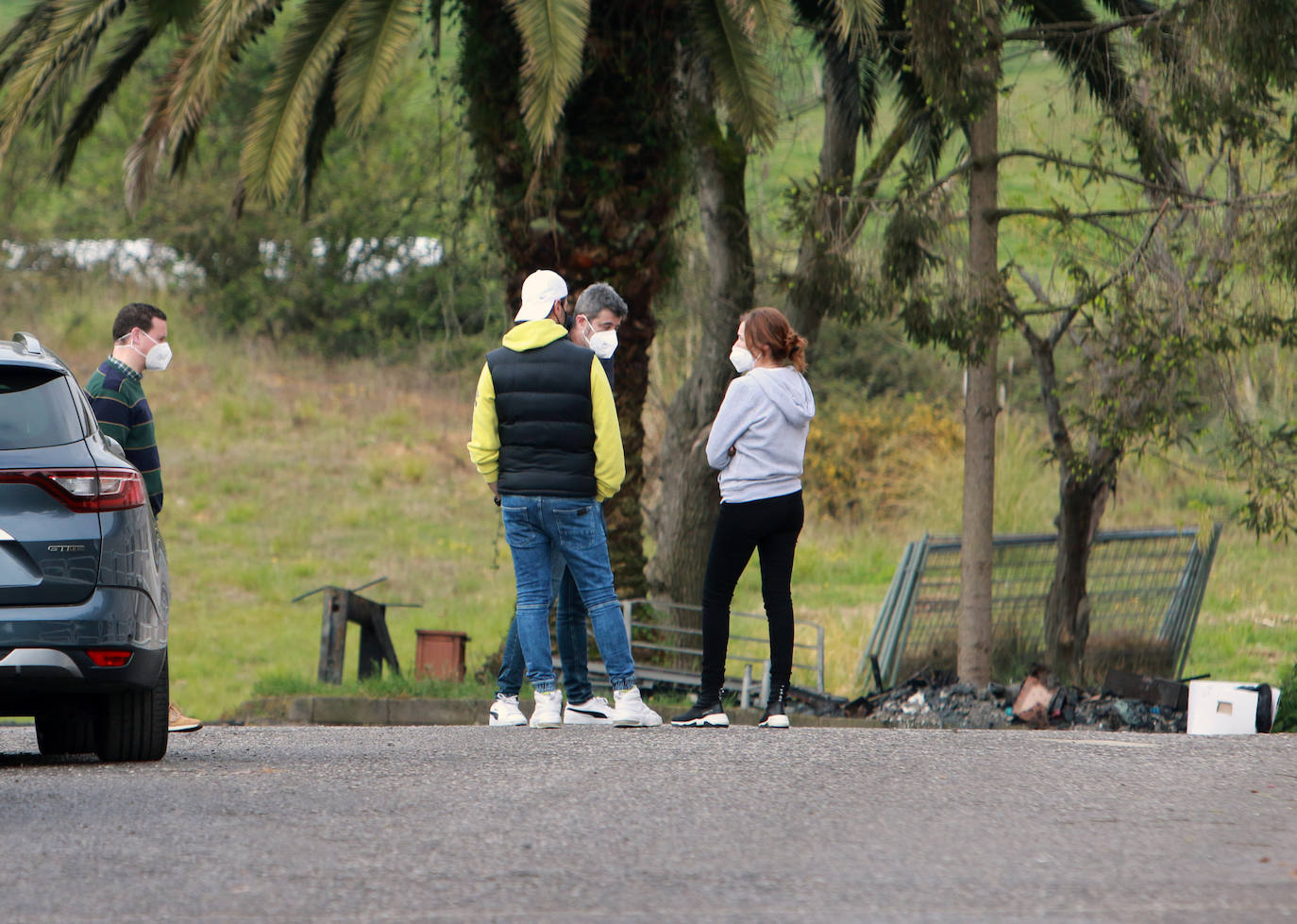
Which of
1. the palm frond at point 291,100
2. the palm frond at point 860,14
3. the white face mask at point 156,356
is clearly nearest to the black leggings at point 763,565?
the white face mask at point 156,356

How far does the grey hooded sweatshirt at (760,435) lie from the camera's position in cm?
780

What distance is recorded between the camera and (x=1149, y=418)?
520 inches

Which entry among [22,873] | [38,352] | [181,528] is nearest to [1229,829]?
[22,873]

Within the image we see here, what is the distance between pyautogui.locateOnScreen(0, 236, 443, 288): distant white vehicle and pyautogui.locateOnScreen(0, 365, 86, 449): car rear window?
36142mm

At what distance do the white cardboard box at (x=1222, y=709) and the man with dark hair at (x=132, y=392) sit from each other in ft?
18.9

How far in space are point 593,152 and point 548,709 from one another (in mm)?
5996

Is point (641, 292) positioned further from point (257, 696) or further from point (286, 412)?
point (286, 412)

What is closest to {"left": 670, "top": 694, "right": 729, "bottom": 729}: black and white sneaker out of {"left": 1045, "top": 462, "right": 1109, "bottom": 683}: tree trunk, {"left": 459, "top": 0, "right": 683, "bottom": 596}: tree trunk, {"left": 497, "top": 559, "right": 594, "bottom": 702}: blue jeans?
{"left": 497, "top": 559, "right": 594, "bottom": 702}: blue jeans

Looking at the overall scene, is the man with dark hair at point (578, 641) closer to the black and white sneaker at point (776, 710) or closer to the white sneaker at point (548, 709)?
the white sneaker at point (548, 709)

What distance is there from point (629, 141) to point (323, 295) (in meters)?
29.8

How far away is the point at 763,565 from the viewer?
25.9 feet

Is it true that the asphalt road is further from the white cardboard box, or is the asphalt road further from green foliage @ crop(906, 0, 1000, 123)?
green foliage @ crop(906, 0, 1000, 123)

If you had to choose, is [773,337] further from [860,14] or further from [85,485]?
[860,14]

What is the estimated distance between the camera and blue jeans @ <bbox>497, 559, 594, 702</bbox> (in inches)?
328
